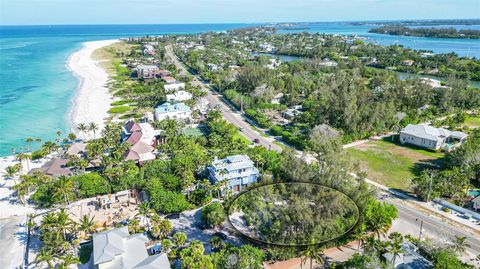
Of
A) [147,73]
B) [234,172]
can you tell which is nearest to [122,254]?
[234,172]

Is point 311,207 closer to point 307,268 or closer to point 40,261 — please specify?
point 307,268

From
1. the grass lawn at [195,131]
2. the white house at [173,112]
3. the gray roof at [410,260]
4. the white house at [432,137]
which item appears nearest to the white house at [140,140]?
the grass lawn at [195,131]

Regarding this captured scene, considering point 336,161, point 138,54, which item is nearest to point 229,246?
point 336,161

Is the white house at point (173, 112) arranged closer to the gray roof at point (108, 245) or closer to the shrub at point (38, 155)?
the shrub at point (38, 155)

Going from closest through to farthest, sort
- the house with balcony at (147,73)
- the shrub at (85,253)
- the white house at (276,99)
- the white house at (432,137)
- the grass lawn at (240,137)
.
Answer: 1. the shrub at (85,253)
2. the white house at (432,137)
3. the grass lawn at (240,137)
4. the white house at (276,99)
5. the house with balcony at (147,73)

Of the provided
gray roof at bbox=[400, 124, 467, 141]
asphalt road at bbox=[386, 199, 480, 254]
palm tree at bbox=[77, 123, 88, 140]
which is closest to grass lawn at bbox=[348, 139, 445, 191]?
gray roof at bbox=[400, 124, 467, 141]

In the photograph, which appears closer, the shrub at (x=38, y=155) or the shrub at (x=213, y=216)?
the shrub at (x=213, y=216)
